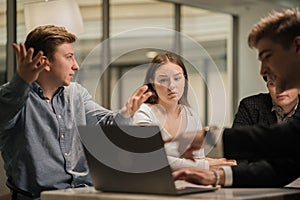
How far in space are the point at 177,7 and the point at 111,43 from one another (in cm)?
100

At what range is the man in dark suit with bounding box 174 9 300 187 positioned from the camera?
88.2 inches

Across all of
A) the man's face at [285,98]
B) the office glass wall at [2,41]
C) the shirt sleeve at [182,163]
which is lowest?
the shirt sleeve at [182,163]

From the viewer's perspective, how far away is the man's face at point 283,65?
7.34 feet

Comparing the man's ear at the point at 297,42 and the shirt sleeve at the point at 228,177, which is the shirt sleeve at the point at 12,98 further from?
the man's ear at the point at 297,42

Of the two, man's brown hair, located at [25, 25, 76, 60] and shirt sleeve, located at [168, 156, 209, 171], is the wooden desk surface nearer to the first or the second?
shirt sleeve, located at [168, 156, 209, 171]

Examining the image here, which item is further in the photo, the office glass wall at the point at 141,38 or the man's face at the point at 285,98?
the office glass wall at the point at 141,38

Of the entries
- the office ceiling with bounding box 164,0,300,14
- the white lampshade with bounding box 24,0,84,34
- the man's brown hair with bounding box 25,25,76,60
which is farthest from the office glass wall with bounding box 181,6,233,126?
the man's brown hair with bounding box 25,25,76,60

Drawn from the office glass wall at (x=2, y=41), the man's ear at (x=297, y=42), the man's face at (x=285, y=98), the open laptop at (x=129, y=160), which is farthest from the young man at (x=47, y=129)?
the office glass wall at (x=2, y=41)

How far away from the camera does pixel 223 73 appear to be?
8609 mm

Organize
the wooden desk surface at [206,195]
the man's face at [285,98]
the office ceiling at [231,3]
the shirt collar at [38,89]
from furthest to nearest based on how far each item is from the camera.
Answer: the office ceiling at [231,3]
the man's face at [285,98]
the shirt collar at [38,89]
the wooden desk surface at [206,195]

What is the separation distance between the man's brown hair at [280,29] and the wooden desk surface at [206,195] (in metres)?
0.49

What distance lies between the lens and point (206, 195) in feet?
6.95

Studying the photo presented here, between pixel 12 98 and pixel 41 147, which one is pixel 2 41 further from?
pixel 12 98

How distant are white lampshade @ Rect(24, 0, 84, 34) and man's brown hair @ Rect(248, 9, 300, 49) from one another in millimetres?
2102
